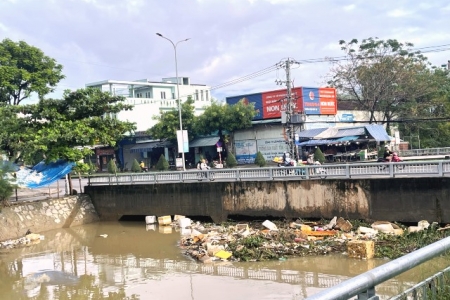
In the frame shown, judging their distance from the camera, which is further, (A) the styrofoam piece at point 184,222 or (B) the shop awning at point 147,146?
(B) the shop awning at point 147,146

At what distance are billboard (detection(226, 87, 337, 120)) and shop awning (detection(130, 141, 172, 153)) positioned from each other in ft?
33.3

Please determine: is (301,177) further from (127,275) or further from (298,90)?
(298,90)

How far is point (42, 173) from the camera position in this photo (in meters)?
20.0

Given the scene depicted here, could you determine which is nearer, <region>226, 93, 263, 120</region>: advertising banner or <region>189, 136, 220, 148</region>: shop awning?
<region>226, 93, 263, 120</region>: advertising banner

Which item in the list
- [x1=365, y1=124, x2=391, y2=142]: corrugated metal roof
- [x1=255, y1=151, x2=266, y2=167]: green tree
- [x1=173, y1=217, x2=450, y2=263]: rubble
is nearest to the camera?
[x1=173, y1=217, x2=450, y2=263]: rubble

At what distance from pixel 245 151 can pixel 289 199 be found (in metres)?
23.3

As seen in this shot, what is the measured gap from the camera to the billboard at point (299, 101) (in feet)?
121

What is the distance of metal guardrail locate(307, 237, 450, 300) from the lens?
6.86 feet

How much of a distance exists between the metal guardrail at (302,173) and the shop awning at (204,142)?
19243 millimetres

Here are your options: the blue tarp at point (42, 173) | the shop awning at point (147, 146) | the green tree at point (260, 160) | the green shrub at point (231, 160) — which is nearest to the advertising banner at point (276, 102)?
the green tree at point (260, 160)

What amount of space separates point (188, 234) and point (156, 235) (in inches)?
54.9

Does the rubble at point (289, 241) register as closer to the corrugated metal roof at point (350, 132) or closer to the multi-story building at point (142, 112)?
the corrugated metal roof at point (350, 132)

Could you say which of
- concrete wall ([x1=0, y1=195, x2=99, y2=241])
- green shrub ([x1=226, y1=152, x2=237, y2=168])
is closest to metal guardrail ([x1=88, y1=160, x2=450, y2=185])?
concrete wall ([x1=0, y1=195, x2=99, y2=241])

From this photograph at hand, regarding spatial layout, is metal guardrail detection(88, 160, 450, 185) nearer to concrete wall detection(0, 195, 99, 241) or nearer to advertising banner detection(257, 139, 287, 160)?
concrete wall detection(0, 195, 99, 241)
